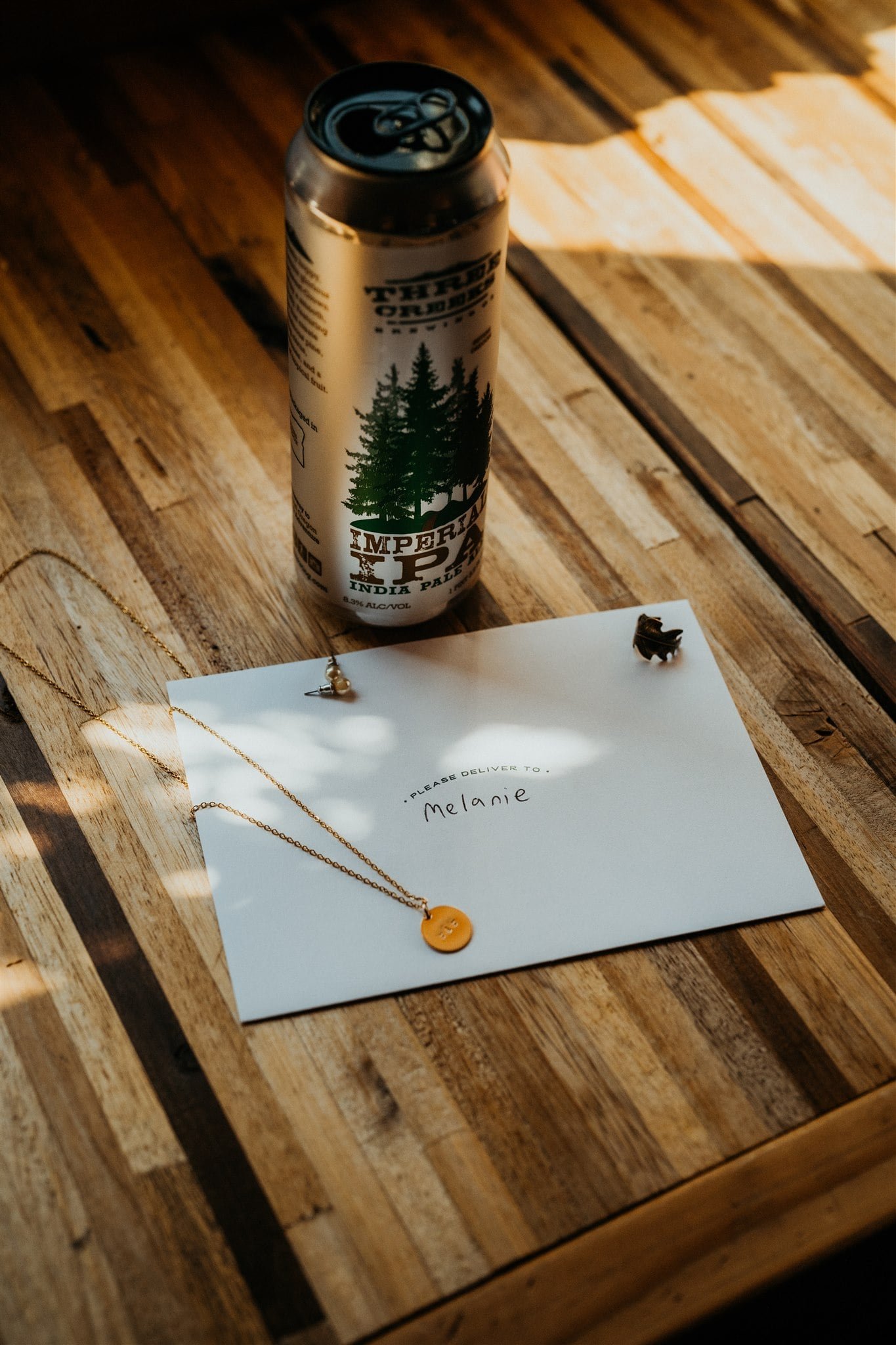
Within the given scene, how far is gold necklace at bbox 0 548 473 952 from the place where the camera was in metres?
0.64

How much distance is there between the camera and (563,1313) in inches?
21.3

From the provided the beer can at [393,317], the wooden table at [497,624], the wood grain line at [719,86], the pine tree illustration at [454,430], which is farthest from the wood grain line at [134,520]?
the wood grain line at [719,86]

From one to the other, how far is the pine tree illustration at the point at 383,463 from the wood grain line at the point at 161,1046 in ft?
0.86

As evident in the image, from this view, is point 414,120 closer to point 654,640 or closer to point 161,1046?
point 654,640

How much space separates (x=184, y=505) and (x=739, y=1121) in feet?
1.82

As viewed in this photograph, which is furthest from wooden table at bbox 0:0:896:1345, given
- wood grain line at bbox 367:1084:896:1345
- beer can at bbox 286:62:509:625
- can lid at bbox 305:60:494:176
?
can lid at bbox 305:60:494:176

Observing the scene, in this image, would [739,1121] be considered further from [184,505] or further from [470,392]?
[184,505]

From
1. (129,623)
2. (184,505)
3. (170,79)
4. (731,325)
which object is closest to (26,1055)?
(129,623)

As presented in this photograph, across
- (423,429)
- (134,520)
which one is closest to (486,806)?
(423,429)

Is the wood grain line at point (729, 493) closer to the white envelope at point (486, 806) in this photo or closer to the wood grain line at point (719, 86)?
the white envelope at point (486, 806)

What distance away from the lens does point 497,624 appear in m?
0.77

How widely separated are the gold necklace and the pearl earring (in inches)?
2.5

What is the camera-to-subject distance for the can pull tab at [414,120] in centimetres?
53

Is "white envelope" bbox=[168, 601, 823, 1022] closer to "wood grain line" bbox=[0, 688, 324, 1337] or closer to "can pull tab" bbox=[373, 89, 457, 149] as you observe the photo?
"wood grain line" bbox=[0, 688, 324, 1337]
